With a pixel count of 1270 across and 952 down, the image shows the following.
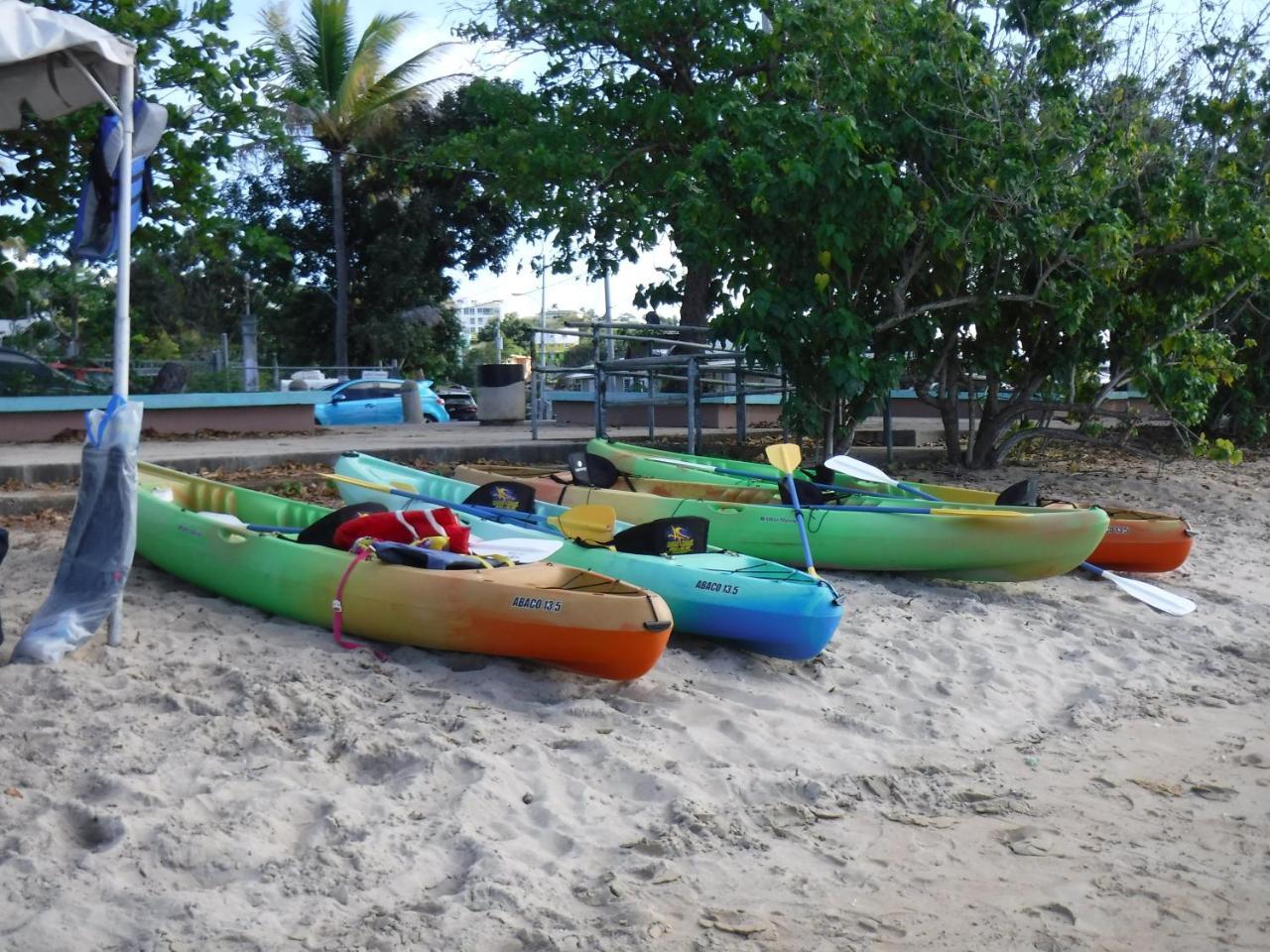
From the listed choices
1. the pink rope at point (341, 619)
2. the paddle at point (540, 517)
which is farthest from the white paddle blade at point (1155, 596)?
the pink rope at point (341, 619)

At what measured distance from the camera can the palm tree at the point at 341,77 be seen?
73.8ft

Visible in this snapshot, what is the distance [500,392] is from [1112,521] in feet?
33.9

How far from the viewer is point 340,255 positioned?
2475cm

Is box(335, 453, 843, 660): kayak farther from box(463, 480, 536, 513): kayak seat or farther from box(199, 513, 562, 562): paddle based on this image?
box(463, 480, 536, 513): kayak seat

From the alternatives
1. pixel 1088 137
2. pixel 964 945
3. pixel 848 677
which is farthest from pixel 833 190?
pixel 964 945

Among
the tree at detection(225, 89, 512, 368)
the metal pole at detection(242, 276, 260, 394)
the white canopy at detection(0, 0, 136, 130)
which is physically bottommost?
the metal pole at detection(242, 276, 260, 394)

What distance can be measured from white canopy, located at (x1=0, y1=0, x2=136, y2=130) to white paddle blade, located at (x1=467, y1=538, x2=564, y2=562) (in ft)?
8.57

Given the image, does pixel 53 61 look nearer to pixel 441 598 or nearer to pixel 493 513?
pixel 441 598

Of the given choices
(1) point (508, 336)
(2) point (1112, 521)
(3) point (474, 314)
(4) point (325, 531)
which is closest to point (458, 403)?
(2) point (1112, 521)

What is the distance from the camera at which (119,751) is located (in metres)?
4.47

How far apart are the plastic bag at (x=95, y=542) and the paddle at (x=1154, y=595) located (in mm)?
5653

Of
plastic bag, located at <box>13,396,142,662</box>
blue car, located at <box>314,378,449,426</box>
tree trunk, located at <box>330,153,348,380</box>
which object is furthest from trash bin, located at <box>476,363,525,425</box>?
plastic bag, located at <box>13,396,142,662</box>

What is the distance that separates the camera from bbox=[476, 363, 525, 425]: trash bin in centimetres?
1750

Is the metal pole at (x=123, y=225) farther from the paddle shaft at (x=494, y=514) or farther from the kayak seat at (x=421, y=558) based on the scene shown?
the paddle shaft at (x=494, y=514)
